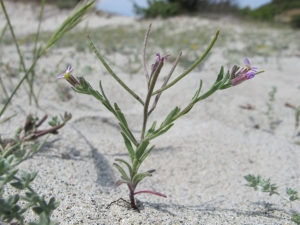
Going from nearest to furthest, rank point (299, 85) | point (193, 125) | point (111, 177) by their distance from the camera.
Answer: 1. point (111, 177)
2. point (193, 125)
3. point (299, 85)

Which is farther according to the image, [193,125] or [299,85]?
[299,85]

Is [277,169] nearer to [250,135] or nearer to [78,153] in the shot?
[250,135]

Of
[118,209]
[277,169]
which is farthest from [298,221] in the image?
[277,169]

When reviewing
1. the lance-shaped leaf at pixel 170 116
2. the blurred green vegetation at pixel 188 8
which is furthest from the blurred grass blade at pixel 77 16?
the blurred green vegetation at pixel 188 8

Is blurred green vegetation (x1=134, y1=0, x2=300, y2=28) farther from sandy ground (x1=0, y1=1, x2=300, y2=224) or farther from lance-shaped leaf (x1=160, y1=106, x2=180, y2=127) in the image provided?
lance-shaped leaf (x1=160, y1=106, x2=180, y2=127)

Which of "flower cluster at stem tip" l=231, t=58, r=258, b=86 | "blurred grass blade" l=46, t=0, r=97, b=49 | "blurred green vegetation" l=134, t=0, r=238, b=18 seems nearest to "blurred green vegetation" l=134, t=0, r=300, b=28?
"blurred green vegetation" l=134, t=0, r=238, b=18

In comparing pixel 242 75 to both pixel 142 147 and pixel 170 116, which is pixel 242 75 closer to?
pixel 170 116

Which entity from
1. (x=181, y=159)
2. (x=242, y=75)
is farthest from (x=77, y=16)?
(x=181, y=159)

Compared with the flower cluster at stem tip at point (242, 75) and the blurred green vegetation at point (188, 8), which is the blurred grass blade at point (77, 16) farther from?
the blurred green vegetation at point (188, 8)
